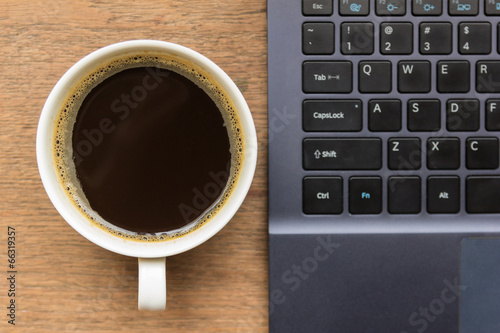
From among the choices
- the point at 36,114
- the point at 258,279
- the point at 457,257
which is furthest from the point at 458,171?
the point at 36,114

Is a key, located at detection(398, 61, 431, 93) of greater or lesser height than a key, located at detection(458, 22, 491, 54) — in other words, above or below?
below

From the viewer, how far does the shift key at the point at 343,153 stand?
35 centimetres

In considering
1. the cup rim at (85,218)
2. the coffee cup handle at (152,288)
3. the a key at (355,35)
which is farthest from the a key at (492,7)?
the coffee cup handle at (152,288)

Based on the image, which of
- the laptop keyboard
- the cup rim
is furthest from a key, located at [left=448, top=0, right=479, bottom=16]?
the cup rim

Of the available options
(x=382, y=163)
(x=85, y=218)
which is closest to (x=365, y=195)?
(x=382, y=163)

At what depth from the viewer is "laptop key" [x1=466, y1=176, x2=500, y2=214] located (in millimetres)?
357

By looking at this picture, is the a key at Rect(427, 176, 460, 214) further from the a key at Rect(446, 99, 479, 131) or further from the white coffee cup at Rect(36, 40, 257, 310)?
the white coffee cup at Rect(36, 40, 257, 310)

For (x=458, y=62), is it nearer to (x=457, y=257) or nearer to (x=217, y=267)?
(x=457, y=257)

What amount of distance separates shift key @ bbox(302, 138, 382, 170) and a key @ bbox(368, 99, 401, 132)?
1 cm

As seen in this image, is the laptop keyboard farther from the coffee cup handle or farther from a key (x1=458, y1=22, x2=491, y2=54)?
the coffee cup handle

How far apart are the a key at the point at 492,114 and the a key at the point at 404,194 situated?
8 centimetres

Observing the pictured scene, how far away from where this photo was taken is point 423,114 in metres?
0.35

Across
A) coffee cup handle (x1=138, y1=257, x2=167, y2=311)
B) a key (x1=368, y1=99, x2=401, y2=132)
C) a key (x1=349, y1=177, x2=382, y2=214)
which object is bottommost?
coffee cup handle (x1=138, y1=257, x2=167, y2=311)

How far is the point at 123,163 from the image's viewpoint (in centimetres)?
36
